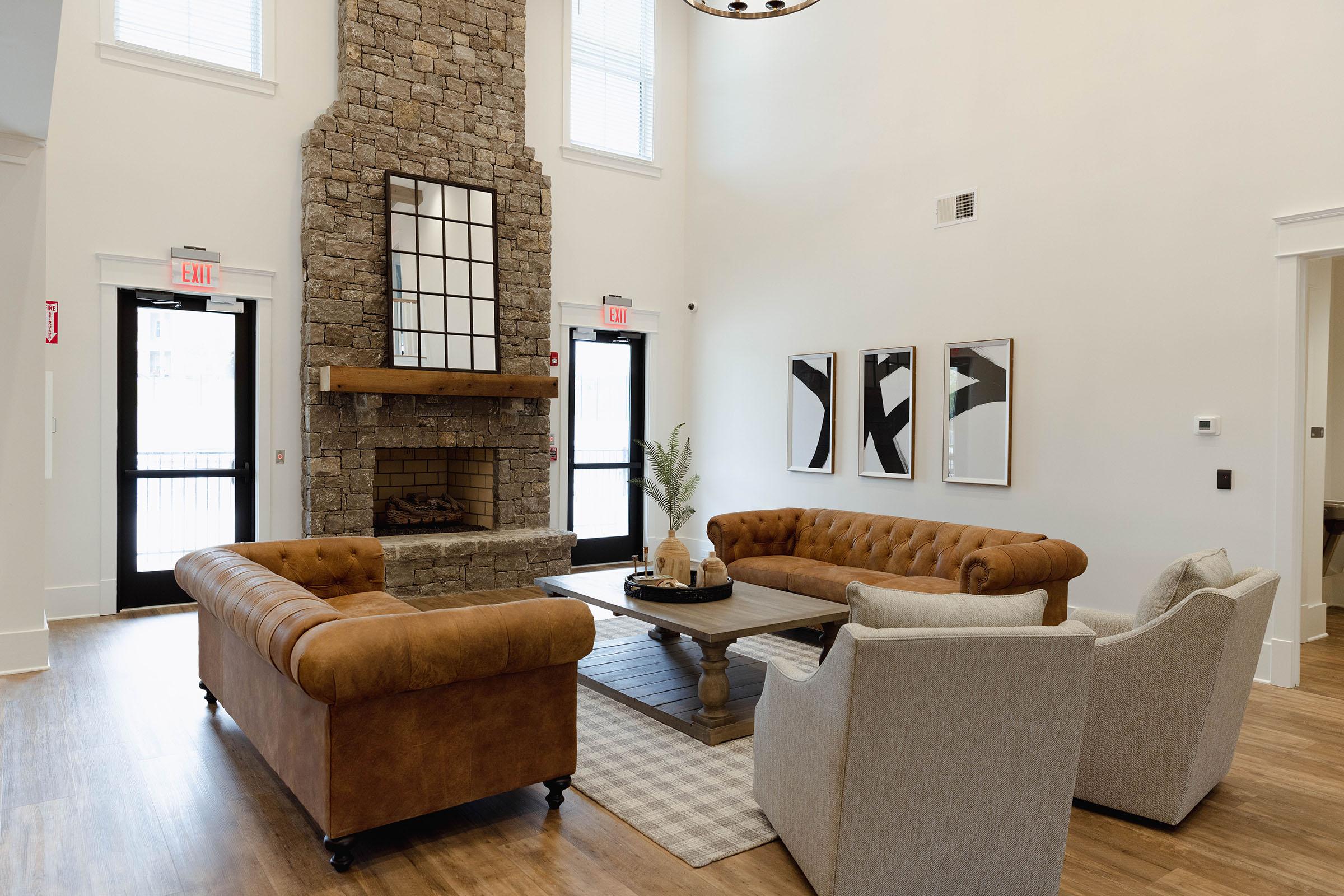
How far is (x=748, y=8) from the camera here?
14.1ft

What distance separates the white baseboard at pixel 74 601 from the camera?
5.97 metres

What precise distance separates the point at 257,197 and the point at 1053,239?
5779 millimetres

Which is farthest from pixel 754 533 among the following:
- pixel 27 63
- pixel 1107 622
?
pixel 27 63

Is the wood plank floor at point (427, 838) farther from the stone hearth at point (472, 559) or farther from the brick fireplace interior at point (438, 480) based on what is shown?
the brick fireplace interior at point (438, 480)

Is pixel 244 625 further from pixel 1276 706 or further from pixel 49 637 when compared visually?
pixel 1276 706

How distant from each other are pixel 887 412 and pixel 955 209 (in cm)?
158

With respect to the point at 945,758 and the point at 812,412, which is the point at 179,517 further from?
the point at 945,758

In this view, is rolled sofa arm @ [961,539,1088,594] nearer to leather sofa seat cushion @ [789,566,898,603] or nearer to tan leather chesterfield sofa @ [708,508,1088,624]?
tan leather chesterfield sofa @ [708,508,1088,624]

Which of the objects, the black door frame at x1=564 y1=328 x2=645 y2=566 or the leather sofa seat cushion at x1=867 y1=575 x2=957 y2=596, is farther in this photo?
the black door frame at x1=564 y1=328 x2=645 y2=566

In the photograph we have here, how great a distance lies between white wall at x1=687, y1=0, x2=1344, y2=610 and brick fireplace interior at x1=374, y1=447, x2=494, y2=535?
2.42 m

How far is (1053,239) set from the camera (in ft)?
19.0

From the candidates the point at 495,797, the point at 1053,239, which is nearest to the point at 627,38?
the point at 1053,239

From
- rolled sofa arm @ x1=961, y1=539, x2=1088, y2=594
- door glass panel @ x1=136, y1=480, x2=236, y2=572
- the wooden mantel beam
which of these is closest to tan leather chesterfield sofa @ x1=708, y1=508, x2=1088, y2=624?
rolled sofa arm @ x1=961, y1=539, x2=1088, y2=594

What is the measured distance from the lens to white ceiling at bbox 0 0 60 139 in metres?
3.02
